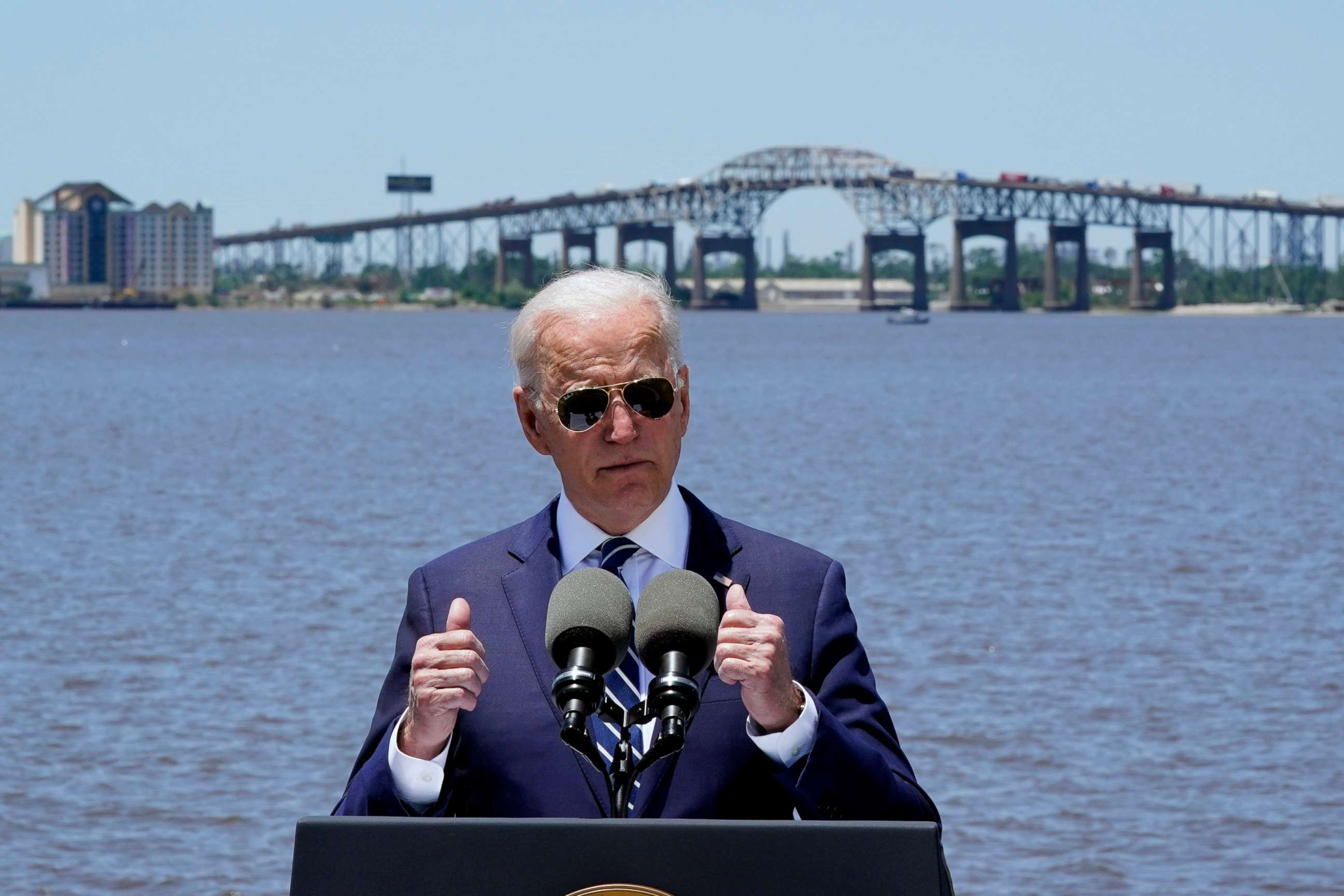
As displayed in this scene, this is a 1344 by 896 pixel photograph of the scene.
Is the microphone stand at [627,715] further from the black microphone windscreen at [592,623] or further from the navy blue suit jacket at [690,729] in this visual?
the navy blue suit jacket at [690,729]

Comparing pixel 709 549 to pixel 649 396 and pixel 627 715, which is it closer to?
pixel 649 396

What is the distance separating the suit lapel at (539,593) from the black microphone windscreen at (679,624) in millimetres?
488

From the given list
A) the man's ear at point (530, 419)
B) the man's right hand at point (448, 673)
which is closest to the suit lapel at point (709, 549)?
the man's ear at point (530, 419)

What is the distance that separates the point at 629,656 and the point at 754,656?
475 millimetres

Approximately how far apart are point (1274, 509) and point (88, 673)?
18155 millimetres

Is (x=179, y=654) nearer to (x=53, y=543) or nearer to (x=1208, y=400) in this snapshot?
Answer: (x=53, y=543)

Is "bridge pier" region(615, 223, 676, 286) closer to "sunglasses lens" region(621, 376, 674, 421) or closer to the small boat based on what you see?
the small boat

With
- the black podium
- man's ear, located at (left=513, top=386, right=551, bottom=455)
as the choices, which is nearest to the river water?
man's ear, located at (left=513, top=386, right=551, bottom=455)

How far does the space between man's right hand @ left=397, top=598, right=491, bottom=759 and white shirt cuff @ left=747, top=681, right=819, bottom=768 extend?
0.41m

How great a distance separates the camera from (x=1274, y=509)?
28734mm

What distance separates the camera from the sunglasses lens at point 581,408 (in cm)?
351

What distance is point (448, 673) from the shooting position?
3.12m

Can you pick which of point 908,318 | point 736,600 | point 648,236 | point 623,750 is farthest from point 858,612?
point 648,236

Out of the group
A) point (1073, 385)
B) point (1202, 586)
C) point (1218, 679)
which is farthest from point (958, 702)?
point (1073, 385)
